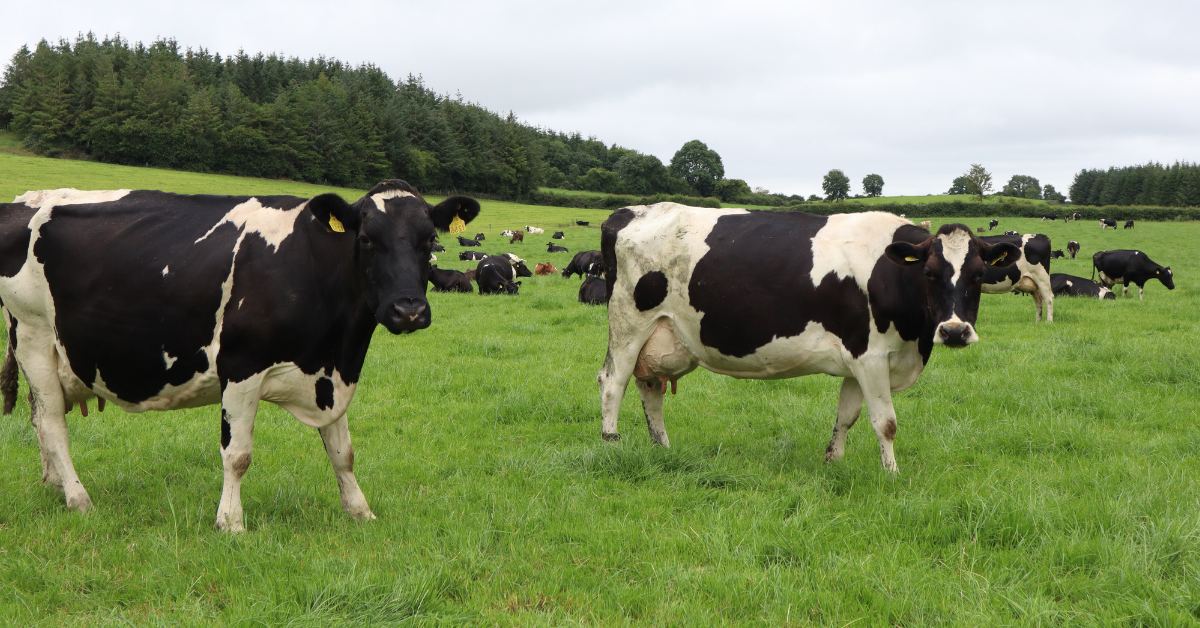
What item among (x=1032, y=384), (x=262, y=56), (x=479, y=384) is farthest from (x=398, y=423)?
(x=262, y=56)

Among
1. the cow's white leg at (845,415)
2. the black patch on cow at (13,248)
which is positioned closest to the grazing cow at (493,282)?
the cow's white leg at (845,415)

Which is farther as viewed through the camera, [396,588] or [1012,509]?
[1012,509]

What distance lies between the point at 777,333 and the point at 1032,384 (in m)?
4.55

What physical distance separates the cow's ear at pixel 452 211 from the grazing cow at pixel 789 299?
2.06 meters

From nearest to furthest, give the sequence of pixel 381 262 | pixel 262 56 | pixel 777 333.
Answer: pixel 381 262, pixel 777 333, pixel 262 56

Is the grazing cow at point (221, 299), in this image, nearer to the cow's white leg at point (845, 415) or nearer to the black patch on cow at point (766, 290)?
the black patch on cow at point (766, 290)

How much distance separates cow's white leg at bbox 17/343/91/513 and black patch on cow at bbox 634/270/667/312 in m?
4.44

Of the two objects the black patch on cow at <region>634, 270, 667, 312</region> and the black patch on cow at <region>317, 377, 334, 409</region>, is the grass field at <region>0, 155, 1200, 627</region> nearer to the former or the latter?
the black patch on cow at <region>317, 377, 334, 409</region>

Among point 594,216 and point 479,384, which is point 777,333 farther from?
point 594,216

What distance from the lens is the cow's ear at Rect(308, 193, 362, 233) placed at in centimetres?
442

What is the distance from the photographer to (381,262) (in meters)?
4.42

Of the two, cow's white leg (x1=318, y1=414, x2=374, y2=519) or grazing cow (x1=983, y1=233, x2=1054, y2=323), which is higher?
grazing cow (x1=983, y1=233, x2=1054, y2=323)

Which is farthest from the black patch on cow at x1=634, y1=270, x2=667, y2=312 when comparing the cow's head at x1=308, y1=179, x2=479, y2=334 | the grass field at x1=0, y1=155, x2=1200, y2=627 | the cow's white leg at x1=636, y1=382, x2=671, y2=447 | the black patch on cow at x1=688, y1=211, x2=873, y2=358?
the cow's head at x1=308, y1=179, x2=479, y2=334

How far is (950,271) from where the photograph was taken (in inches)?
213
